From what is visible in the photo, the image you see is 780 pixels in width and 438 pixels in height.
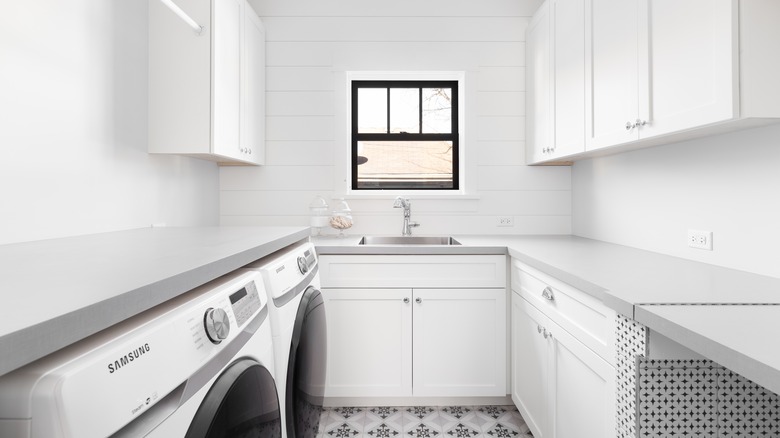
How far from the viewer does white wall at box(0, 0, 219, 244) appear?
1302 millimetres

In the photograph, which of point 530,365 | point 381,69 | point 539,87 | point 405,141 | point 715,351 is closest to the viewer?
point 715,351

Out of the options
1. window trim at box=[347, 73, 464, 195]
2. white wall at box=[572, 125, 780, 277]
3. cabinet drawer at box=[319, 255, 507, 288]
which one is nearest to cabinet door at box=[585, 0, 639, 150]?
white wall at box=[572, 125, 780, 277]

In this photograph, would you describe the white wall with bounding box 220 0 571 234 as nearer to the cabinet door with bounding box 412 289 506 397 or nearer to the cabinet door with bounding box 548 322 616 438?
the cabinet door with bounding box 412 289 506 397

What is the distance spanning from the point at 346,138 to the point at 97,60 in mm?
1415

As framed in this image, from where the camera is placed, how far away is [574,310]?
142 centimetres

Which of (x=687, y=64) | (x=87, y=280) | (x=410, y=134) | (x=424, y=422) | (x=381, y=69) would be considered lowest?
(x=424, y=422)

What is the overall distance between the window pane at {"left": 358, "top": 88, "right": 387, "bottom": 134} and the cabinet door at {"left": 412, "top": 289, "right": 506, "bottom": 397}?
1.30 metres

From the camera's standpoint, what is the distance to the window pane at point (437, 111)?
2910mm

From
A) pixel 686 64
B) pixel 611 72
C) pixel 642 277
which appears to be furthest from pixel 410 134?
pixel 642 277

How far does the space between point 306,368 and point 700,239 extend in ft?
5.08

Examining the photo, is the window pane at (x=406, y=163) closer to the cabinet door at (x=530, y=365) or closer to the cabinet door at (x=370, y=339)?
the cabinet door at (x=370, y=339)

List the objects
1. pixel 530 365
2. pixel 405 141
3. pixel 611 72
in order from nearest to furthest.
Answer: pixel 611 72 < pixel 530 365 < pixel 405 141

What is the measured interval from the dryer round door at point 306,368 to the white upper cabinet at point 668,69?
4.47ft

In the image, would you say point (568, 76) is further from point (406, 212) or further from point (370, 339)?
point (370, 339)
